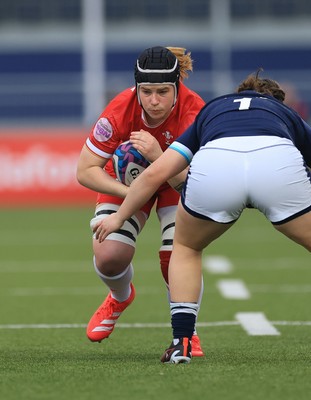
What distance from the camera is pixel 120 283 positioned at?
24.3 ft

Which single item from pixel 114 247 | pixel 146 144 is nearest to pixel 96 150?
pixel 146 144

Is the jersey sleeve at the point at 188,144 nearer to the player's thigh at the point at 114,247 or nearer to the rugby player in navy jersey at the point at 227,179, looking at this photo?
the rugby player in navy jersey at the point at 227,179

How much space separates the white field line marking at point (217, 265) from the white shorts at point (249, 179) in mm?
6311

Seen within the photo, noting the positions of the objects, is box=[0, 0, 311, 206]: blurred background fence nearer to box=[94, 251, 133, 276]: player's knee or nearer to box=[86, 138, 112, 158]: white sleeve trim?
box=[94, 251, 133, 276]: player's knee

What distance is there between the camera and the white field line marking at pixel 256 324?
25.6 ft

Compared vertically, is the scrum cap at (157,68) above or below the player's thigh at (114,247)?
above

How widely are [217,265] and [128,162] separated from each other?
18.8 feet

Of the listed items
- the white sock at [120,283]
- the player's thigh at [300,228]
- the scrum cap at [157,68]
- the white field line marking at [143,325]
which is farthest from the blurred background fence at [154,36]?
the player's thigh at [300,228]

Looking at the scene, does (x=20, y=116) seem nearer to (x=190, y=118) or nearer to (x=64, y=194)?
(x=64, y=194)

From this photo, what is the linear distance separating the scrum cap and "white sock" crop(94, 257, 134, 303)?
1363 millimetres

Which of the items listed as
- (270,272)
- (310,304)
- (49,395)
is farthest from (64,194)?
(49,395)

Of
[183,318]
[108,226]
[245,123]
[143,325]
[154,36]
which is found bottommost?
[154,36]

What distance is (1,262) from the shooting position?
43.8ft

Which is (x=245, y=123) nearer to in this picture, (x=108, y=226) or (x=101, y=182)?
(x=108, y=226)
